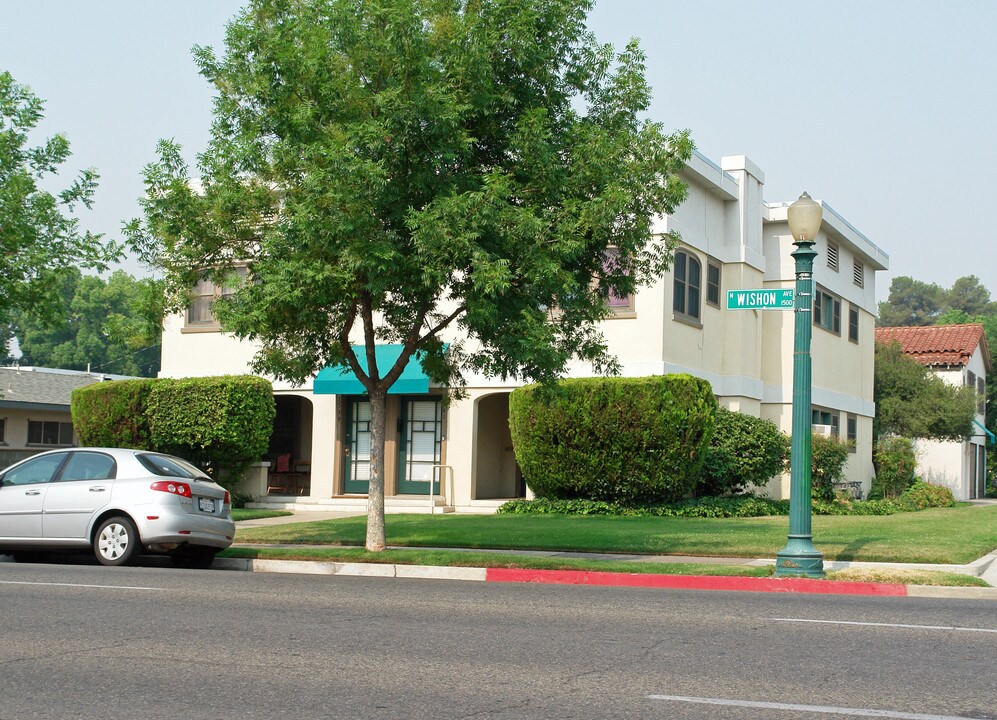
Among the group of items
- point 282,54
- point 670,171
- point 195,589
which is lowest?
point 195,589

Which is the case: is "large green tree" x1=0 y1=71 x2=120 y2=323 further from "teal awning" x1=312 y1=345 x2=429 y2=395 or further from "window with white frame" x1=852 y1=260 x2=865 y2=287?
"window with white frame" x1=852 y1=260 x2=865 y2=287

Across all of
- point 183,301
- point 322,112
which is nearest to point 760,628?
point 322,112

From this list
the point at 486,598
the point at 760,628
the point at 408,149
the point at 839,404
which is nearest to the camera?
the point at 760,628

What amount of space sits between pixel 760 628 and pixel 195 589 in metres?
5.87

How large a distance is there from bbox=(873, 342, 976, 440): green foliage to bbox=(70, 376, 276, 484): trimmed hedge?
22.0 metres

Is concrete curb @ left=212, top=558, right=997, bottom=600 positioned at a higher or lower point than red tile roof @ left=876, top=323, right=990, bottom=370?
lower

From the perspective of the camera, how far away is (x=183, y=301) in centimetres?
1602

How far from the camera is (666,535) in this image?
707 inches

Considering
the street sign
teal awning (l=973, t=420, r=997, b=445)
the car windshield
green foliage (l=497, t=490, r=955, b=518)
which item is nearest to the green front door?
green foliage (l=497, t=490, r=955, b=518)

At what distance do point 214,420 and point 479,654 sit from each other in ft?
61.9

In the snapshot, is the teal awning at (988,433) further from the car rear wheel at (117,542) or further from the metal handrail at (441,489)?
the car rear wheel at (117,542)

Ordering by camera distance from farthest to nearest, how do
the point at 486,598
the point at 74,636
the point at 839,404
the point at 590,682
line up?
the point at 839,404 → the point at 486,598 → the point at 74,636 → the point at 590,682

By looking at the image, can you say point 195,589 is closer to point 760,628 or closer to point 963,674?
point 760,628

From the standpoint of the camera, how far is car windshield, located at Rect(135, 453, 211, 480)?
1509cm
